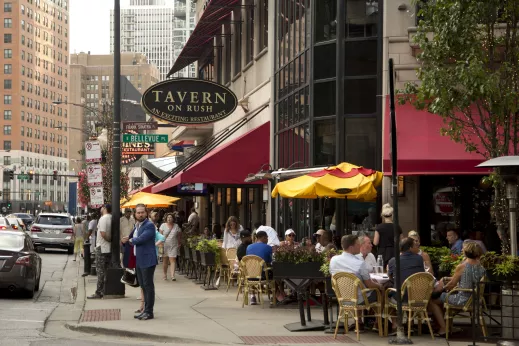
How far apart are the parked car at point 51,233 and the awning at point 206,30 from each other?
29.0 ft

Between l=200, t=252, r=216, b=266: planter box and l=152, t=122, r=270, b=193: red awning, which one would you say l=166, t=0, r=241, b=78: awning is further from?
Answer: l=200, t=252, r=216, b=266: planter box

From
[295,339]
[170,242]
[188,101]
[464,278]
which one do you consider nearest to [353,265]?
[295,339]

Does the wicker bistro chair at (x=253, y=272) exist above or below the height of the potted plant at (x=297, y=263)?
below

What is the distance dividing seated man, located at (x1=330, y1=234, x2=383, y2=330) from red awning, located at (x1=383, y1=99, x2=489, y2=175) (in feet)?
14.7

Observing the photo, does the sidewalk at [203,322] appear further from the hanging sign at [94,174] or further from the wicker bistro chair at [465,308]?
the hanging sign at [94,174]

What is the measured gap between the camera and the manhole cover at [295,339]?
1197 centimetres

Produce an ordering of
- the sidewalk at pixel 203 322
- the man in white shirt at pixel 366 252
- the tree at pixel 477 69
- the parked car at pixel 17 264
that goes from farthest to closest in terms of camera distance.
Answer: the parked car at pixel 17 264
the man in white shirt at pixel 366 252
the tree at pixel 477 69
the sidewalk at pixel 203 322

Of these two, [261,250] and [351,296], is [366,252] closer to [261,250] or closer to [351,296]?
[351,296]

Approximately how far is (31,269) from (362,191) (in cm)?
723

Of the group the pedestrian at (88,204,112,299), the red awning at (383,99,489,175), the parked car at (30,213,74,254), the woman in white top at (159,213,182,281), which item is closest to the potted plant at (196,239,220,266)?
the pedestrian at (88,204,112,299)

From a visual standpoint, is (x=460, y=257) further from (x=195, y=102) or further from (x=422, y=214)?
(x=195, y=102)

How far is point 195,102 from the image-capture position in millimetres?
24922

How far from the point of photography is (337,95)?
20234 mm

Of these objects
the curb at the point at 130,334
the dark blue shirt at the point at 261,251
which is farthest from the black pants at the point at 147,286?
the dark blue shirt at the point at 261,251
